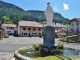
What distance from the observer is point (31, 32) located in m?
67.5

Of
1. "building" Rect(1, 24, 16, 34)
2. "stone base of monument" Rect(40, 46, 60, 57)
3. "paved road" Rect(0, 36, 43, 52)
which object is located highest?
"building" Rect(1, 24, 16, 34)

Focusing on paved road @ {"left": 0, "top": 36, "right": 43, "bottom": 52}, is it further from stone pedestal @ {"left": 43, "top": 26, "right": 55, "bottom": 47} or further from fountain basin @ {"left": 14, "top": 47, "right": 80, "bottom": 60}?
stone pedestal @ {"left": 43, "top": 26, "right": 55, "bottom": 47}

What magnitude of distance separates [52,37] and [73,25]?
2247 inches

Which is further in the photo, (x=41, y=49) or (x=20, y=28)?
(x=20, y=28)

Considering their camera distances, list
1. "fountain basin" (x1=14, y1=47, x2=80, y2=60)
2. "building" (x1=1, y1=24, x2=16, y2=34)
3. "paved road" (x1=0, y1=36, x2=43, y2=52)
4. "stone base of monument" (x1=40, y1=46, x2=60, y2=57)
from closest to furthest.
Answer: "fountain basin" (x1=14, y1=47, x2=80, y2=60)
"stone base of monument" (x1=40, y1=46, x2=60, y2=57)
"paved road" (x1=0, y1=36, x2=43, y2=52)
"building" (x1=1, y1=24, x2=16, y2=34)

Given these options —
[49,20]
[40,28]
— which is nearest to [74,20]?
[40,28]

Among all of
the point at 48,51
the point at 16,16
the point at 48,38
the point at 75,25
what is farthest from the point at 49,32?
the point at 16,16

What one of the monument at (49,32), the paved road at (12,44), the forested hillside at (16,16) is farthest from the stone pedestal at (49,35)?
the forested hillside at (16,16)

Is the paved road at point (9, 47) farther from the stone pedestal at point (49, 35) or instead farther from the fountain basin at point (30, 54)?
the stone pedestal at point (49, 35)

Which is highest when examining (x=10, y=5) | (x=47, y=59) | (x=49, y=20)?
(x=10, y=5)

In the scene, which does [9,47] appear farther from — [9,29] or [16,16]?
[16,16]

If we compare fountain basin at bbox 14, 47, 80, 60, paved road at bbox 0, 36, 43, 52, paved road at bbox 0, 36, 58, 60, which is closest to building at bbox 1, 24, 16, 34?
paved road at bbox 0, 36, 43, 52

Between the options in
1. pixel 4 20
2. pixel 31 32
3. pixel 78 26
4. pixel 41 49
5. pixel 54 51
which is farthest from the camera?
pixel 4 20

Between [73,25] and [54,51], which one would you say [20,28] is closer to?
[73,25]
